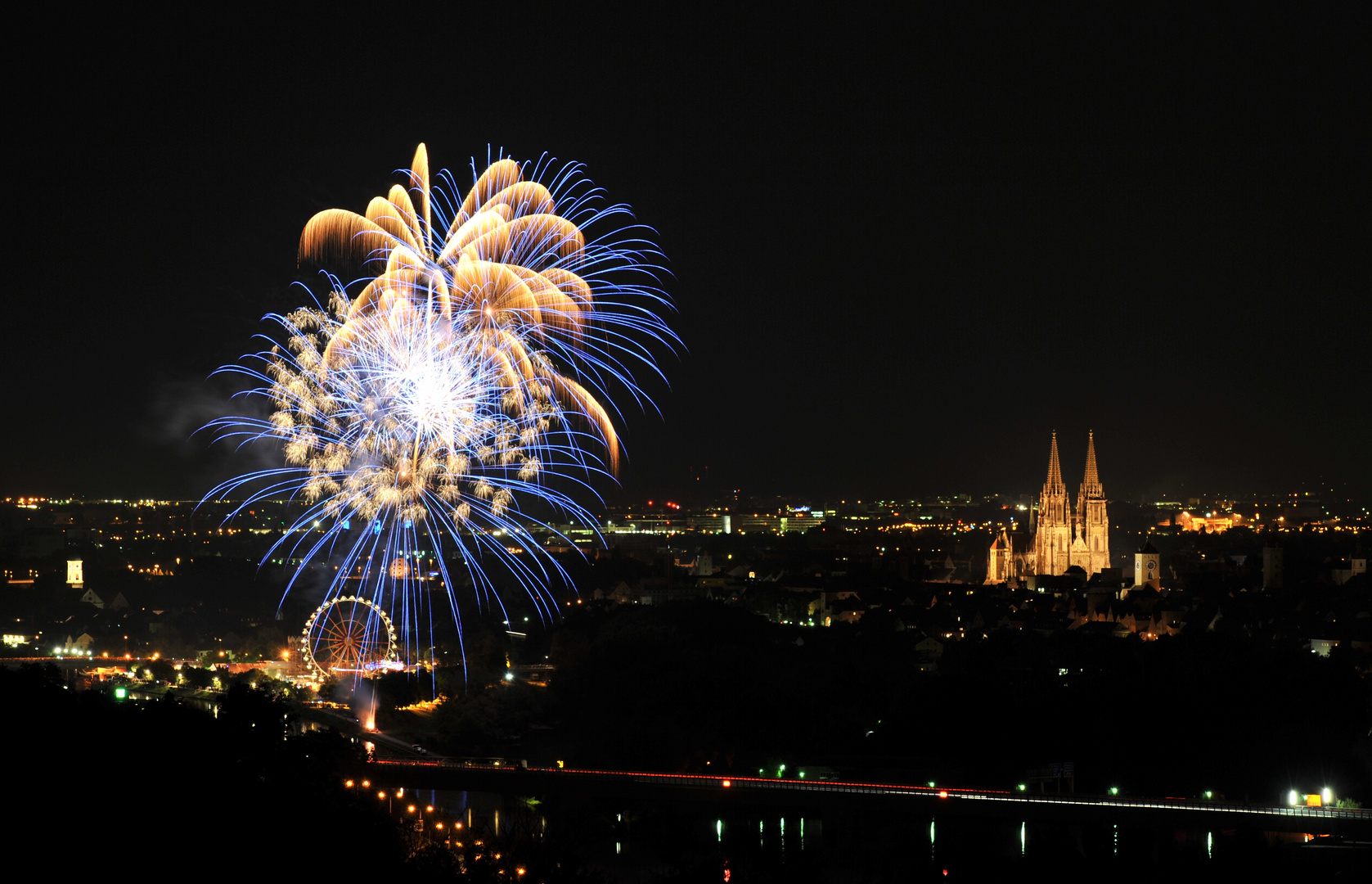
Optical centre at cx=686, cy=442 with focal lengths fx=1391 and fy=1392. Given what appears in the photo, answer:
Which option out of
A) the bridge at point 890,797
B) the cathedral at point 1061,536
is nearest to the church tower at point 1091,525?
the cathedral at point 1061,536

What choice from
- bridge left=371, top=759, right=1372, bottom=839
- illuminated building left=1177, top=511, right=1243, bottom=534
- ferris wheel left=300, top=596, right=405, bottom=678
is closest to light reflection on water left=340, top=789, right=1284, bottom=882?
bridge left=371, top=759, right=1372, bottom=839

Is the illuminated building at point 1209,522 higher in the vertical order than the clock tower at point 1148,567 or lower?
Answer: higher

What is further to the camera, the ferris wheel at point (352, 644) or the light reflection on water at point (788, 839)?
the ferris wheel at point (352, 644)

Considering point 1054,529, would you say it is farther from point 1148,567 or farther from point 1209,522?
point 1209,522

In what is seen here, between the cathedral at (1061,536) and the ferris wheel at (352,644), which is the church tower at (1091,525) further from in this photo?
the ferris wheel at (352,644)

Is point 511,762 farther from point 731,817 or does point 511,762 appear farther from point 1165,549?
point 1165,549

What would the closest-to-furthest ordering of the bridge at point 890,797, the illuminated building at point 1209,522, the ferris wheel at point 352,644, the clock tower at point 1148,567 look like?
the bridge at point 890,797, the ferris wheel at point 352,644, the clock tower at point 1148,567, the illuminated building at point 1209,522

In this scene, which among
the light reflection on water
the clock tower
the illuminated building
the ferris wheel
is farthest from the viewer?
the illuminated building

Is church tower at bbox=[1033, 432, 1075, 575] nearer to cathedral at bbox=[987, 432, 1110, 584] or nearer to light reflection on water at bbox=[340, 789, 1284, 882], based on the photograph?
cathedral at bbox=[987, 432, 1110, 584]

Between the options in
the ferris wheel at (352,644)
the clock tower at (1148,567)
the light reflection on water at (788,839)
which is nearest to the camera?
the light reflection on water at (788,839)

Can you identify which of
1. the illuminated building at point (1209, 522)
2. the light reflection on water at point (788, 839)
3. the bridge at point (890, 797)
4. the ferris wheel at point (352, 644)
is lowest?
the light reflection on water at point (788, 839)
